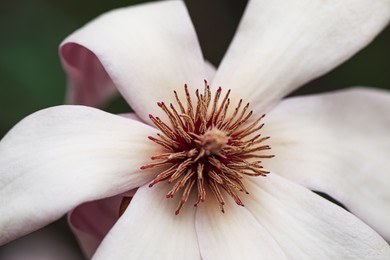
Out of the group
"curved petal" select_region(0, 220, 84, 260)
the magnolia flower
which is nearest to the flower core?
the magnolia flower

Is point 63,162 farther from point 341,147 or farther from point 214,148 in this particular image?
point 341,147

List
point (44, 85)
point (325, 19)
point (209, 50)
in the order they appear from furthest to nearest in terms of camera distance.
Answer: point (209, 50)
point (44, 85)
point (325, 19)

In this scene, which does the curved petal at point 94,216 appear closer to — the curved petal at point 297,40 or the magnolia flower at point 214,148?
the magnolia flower at point 214,148

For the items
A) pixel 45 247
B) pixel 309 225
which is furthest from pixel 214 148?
pixel 45 247

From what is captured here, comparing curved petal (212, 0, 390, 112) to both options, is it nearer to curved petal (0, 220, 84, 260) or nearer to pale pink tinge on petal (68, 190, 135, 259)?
pale pink tinge on petal (68, 190, 135, 259)

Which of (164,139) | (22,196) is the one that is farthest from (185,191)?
(22,196)

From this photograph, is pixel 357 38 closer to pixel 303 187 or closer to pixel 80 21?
pixel 303 187
